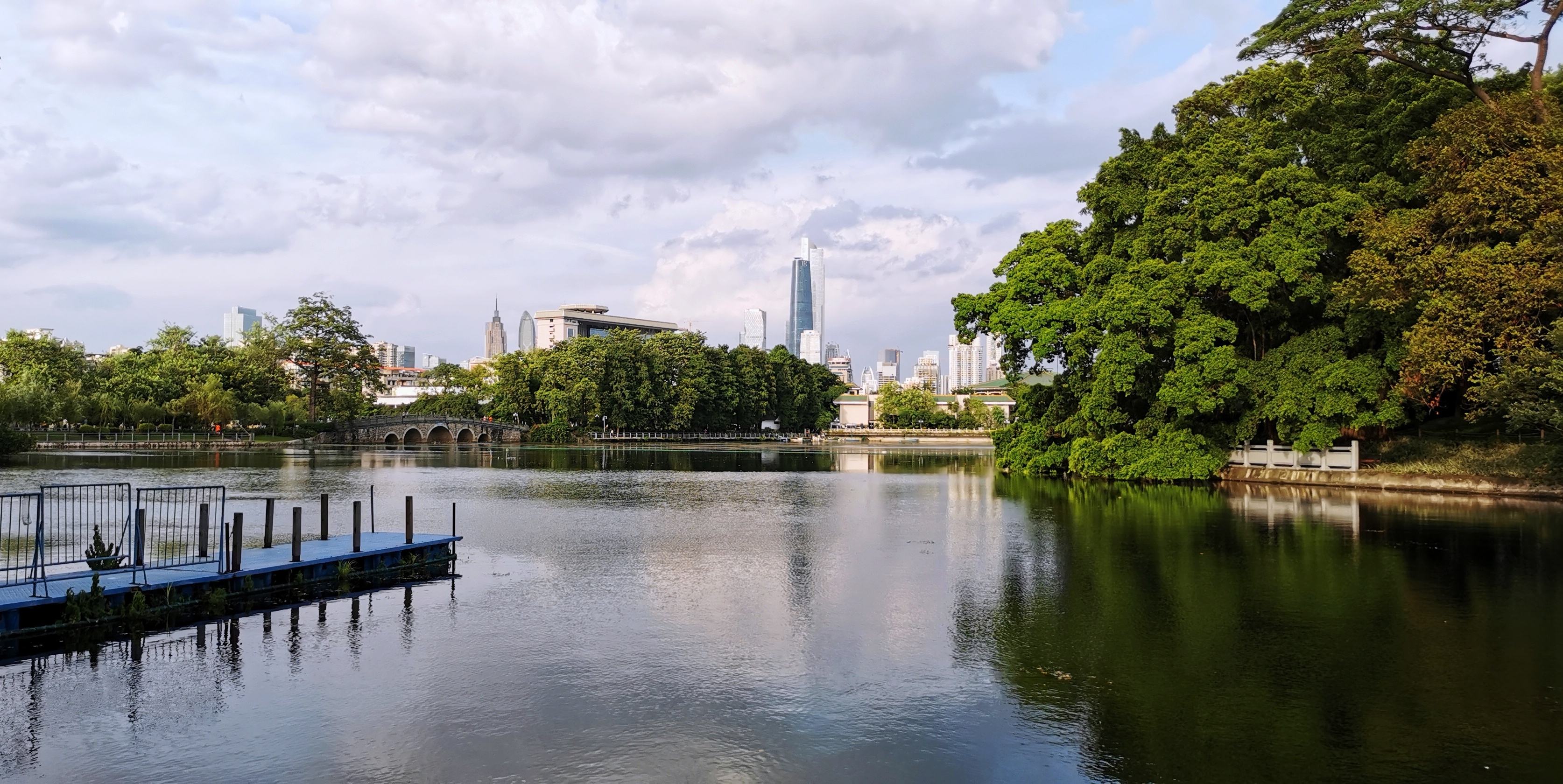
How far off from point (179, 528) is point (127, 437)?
57388 mm

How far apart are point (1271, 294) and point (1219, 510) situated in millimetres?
11978

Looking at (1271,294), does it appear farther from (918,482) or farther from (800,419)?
(800,419)

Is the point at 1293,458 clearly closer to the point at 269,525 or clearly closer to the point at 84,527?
the point at 269,525

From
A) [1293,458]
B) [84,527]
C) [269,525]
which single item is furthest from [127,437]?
[1293,458]

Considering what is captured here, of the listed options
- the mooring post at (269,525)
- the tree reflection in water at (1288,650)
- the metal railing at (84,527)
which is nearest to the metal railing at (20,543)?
the metal railing at (84,527)

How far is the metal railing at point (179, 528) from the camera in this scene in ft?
46.1

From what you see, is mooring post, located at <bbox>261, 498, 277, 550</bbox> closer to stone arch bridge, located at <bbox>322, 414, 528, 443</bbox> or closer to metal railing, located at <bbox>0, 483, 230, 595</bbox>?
metal railing, located at <bbox>0, 483, 230, 595</bbox>

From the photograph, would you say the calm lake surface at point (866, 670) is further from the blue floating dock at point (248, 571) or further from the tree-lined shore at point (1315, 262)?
the tree-lined shore at point (1315, 262)

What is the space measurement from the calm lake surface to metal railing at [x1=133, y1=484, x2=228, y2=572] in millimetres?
2071

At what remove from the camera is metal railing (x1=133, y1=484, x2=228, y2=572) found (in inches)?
553

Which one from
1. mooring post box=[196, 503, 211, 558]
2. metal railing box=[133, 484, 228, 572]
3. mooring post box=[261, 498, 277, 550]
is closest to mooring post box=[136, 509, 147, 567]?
metal railing box=[133, 484, 228, 572]

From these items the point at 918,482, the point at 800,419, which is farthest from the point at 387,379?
the point at 918,482

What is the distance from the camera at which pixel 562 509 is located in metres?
27.7

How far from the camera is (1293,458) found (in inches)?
1399
